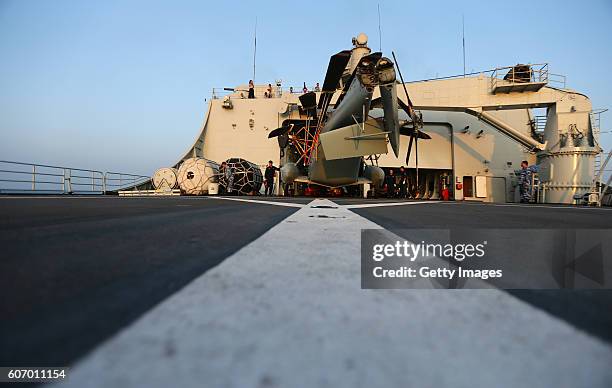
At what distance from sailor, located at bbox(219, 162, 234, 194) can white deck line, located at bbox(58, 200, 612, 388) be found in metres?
10.2

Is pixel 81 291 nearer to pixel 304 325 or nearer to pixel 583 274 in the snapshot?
pixel 304 325

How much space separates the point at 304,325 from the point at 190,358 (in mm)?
124

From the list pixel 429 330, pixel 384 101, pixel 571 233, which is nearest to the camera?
pixel 429 330

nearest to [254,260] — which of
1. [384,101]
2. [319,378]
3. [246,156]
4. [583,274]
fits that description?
[319,378]

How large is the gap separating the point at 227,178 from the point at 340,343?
34.4 feet

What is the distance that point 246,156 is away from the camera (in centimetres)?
1305

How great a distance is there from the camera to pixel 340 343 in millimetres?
292

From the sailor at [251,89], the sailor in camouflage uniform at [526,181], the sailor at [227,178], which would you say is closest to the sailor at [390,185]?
the sailor in camouflage uniform at [526,181]

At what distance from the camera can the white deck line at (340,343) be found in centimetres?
24

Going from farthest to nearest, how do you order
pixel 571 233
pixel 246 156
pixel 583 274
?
pixel 246 156
pixel 571 233
pixel 583 274

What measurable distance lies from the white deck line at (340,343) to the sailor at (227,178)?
10216 millimetres

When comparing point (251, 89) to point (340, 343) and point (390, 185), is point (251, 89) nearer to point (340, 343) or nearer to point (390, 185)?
point (390, 185)

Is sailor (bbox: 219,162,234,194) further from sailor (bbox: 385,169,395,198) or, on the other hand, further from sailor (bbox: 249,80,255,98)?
sailor (bbox: 385,169,395,198)

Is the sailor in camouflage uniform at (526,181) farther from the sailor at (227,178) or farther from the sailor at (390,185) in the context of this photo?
the sailor at (227,178)
